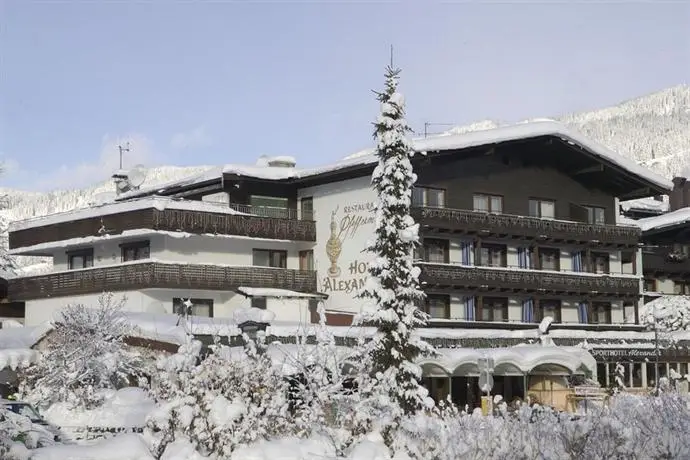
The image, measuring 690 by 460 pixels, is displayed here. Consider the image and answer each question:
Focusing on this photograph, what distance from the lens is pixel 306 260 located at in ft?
162

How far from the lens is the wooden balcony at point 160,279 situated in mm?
43562

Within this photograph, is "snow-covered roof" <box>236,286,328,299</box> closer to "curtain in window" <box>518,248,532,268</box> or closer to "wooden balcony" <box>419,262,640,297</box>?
"wooden balcony" <box>419,262,640,297</box>

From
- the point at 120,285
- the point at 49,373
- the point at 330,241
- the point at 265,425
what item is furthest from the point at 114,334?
the point at 265,425

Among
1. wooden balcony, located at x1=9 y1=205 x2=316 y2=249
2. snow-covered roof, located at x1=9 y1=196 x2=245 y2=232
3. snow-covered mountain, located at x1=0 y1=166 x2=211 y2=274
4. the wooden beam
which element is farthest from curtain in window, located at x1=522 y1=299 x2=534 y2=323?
snow-covered mountain, located at x1=0 y1=166 x2=211 y2=274

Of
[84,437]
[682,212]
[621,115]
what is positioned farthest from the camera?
[621,115]

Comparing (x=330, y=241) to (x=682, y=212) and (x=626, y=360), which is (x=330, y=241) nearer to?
(x=626, y=360)

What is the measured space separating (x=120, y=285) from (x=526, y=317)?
18.5 m

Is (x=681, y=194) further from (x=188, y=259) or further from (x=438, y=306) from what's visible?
(x=188, y=259)

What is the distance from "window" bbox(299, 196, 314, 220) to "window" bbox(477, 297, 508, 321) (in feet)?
28.7

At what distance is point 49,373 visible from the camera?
33.0 m

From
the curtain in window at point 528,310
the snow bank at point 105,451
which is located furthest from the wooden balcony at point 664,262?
the snow bank at point 105,451

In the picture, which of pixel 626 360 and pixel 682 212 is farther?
pixel 682 212

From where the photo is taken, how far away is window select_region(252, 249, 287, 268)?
4775 centimetres

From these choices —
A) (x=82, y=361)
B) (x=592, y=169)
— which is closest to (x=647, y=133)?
(x=592, y=169)
